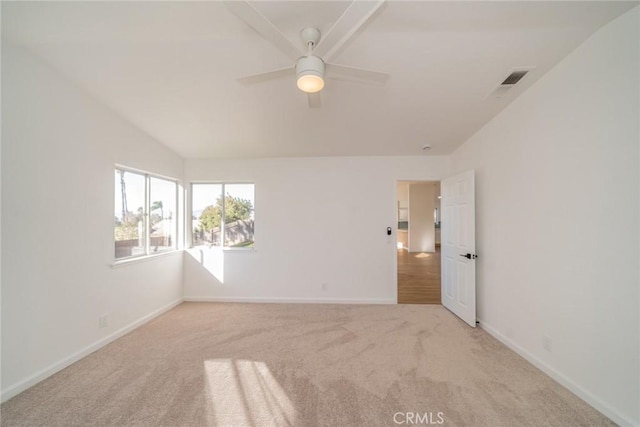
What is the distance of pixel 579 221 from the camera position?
1.98 metres

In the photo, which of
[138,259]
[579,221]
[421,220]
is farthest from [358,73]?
[421,220]

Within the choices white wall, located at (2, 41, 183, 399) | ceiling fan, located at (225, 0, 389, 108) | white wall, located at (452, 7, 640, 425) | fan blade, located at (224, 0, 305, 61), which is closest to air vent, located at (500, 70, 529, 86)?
white wall, located at (452, 7, 640, 425)

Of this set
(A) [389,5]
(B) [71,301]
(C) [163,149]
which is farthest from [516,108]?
(B) [71,301]

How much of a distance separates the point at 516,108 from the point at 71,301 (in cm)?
504

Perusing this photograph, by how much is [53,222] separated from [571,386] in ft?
15.7

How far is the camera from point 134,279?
128 inches

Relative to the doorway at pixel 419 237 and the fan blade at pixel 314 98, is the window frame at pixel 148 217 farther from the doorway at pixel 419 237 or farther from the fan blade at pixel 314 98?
the doorway at pixel 419 237

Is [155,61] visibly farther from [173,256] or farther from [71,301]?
[173,256]

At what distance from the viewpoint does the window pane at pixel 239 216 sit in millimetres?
4445

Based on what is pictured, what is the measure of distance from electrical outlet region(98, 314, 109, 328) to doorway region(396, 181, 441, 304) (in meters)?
4.79

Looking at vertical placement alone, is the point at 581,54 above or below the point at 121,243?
above

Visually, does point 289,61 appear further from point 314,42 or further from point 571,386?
point 571,386

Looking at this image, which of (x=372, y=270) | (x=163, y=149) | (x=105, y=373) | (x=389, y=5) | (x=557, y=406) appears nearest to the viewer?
(x=389, y=5)

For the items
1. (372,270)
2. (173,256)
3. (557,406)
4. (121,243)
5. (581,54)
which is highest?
(581,54)
